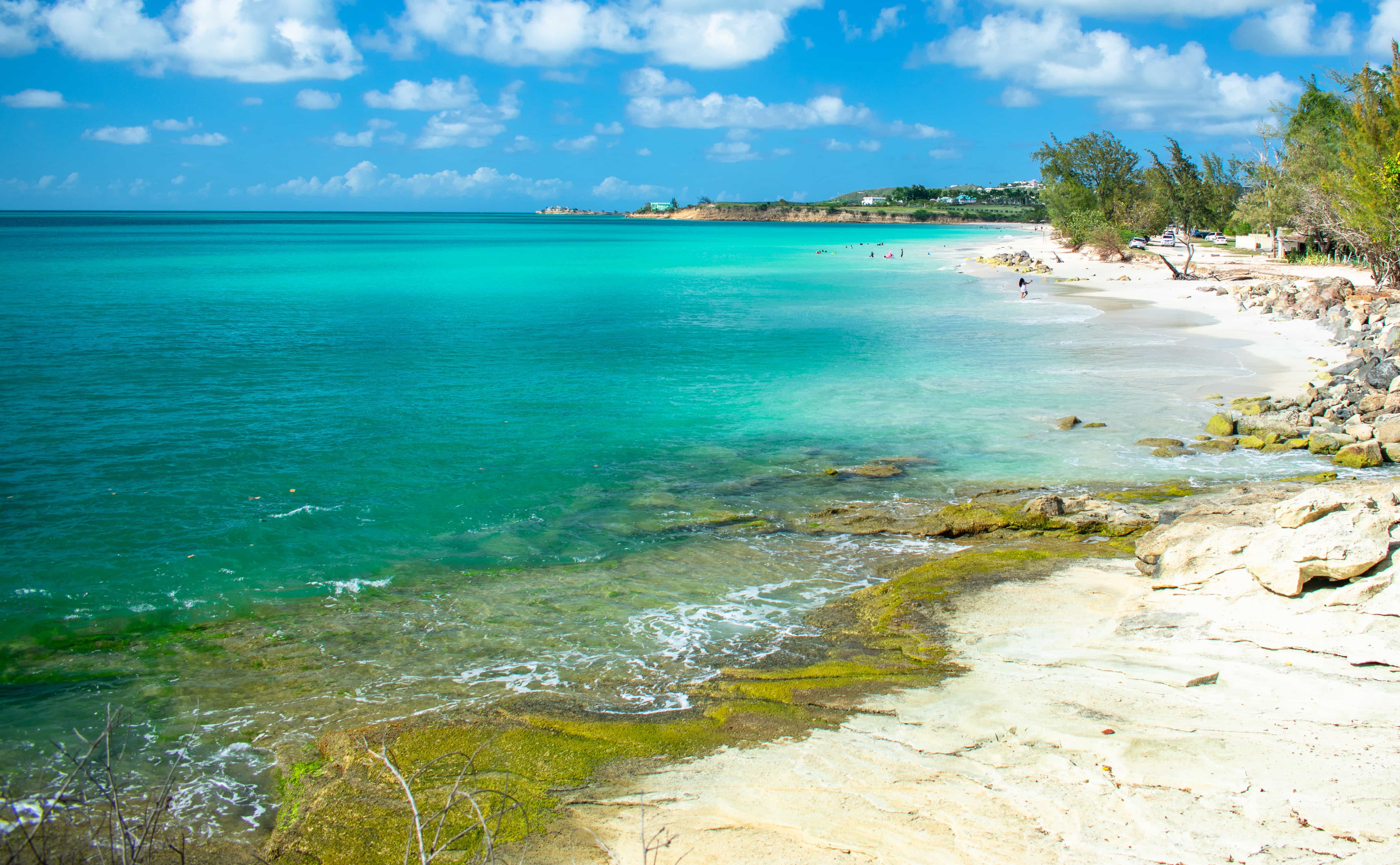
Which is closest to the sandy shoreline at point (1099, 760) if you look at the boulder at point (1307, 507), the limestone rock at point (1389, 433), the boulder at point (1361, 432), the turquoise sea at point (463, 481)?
the boulder at point (1307, 507)

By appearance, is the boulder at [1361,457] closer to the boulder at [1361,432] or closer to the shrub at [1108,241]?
the boulder at [1361,432]

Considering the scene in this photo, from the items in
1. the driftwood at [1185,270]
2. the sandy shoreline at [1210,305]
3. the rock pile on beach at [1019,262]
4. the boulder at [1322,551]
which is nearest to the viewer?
the boulder at [1322,551]

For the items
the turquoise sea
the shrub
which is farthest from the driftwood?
the turquoise sea

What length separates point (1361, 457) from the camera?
659 inches

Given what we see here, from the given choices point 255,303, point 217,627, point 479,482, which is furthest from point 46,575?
point 255,303

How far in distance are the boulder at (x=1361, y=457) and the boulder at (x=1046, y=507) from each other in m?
6.99

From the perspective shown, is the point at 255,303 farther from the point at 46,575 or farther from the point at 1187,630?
the point at 1187,630

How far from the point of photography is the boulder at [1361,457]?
656 inches

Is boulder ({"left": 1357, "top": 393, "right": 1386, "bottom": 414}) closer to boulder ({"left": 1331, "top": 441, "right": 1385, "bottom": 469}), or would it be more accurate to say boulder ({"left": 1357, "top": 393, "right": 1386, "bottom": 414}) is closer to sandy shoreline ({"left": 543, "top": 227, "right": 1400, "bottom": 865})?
boulder ({"left": 1331, "top": 441, "right": 1385, "bottom": 469})

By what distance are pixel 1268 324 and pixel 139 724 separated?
38616mm

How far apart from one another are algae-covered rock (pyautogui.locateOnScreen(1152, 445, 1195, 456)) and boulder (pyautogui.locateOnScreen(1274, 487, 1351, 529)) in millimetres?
7881

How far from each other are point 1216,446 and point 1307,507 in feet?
31.3

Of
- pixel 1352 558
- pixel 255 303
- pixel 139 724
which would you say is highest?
pixel 255 303

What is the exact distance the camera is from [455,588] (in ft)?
40.9
